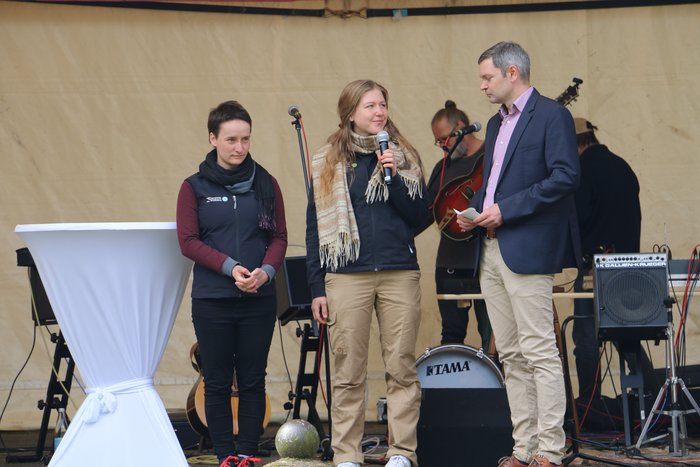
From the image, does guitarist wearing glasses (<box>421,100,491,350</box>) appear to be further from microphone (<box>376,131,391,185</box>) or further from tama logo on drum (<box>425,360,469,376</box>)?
microphone (<box>376,131,391,185</box>)

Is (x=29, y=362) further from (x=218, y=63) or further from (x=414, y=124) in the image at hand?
(x=414, y=124)

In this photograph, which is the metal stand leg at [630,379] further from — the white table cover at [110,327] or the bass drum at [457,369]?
the white table cover at [110,327]

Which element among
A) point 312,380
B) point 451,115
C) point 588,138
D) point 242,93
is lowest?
point 312,380

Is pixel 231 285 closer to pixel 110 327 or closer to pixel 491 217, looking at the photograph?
pixel 110 327

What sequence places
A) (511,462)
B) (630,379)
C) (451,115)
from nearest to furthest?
(511,462) → (630,379) → (451,115)

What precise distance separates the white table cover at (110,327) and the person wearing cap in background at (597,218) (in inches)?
96.7

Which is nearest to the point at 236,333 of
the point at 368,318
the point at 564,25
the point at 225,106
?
the point at 368,318

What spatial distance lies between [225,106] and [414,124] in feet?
5.81

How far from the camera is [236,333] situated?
4.36m

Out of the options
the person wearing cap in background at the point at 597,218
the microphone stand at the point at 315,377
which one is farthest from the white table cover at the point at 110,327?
the person wearing cap in background at the point at 597,218

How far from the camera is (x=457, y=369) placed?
16.1 feet

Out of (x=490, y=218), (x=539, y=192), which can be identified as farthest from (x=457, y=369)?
(x=539, y=192)

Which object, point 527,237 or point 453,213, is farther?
point 453,213

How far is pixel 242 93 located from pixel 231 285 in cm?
195
